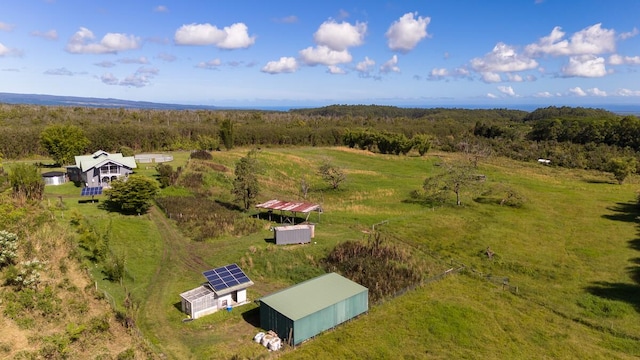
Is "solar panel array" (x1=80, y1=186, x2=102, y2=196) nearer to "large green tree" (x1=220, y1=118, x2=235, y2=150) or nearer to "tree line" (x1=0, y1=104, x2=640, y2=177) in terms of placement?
"tree line" (x1=0, y1=104, x2=640, y2=177)

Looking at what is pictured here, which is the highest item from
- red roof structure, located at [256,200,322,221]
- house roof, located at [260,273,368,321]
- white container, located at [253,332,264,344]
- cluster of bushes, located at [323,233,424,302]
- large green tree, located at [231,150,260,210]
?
large green tree, located at [231,150,260,210]

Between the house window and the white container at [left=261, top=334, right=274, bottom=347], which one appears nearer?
the white container at [left=261, top=334, right=274, bottom=347]

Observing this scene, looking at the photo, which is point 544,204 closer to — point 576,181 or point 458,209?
point 458,209

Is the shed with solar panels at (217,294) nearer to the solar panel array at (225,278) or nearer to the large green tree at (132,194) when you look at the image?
the solar panel array at (225,278)

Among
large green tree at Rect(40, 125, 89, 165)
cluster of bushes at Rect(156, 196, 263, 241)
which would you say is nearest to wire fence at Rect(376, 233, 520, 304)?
cluster of bushes at Rect(156, 196, 263, 241)

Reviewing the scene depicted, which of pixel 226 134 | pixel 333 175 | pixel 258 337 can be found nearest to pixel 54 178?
A: pixel 333 175

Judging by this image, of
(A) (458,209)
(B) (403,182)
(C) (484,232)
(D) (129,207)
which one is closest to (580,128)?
(B) (403,182)
